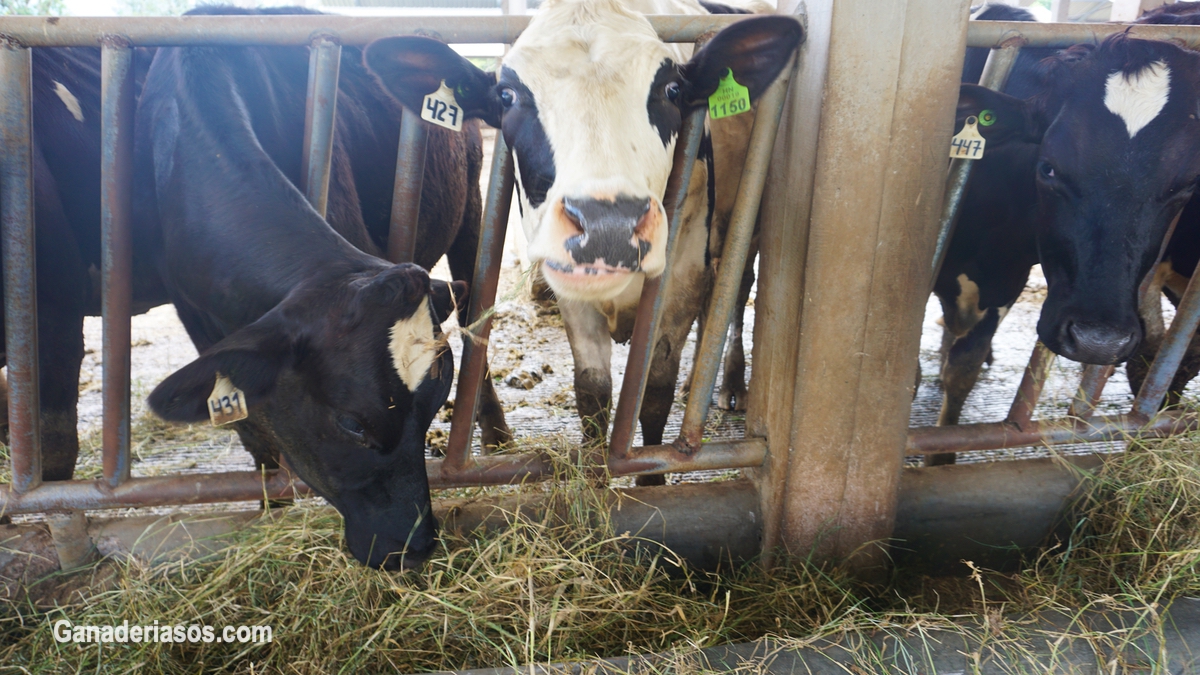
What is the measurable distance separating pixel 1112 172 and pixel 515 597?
89.4 inches

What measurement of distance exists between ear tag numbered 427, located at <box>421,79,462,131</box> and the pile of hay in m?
1.14

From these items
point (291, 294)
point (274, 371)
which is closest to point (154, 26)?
point (291, 294)

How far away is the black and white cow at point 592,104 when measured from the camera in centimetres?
161

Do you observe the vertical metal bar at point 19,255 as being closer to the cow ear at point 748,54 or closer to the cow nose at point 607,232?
the cow nose at point 607,232

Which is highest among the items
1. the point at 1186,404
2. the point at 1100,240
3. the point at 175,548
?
the point at 1100,240

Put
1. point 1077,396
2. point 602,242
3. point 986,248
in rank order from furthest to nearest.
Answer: point 986,248
point 1077,396
point 602,242

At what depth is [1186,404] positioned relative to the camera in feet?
8.56

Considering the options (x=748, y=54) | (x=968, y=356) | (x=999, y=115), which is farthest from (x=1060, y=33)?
(x=968, y=356)

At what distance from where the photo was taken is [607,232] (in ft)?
5.14

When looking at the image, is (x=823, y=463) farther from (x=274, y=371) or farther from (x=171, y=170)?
(x=171, y=170)

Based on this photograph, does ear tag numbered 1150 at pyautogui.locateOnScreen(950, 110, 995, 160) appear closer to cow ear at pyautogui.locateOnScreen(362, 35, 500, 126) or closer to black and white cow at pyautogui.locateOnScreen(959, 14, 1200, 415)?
black and white cow at pyautogui.locateOnScreen(959, 14, 1200, 415)

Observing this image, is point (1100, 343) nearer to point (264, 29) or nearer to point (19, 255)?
point (264, 29)

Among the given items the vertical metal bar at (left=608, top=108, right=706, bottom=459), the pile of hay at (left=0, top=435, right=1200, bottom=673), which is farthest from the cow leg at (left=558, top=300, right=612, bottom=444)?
the pile of hay at (left=0, top=435, right=1200, bottom=673)

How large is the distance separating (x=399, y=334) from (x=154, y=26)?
1.02m
